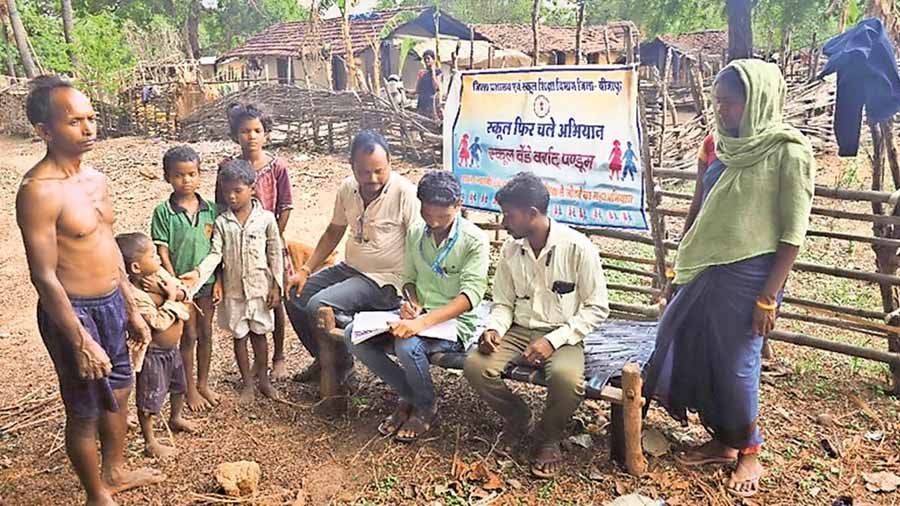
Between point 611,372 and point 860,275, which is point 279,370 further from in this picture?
point 860,275

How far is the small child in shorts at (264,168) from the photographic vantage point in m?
3.90

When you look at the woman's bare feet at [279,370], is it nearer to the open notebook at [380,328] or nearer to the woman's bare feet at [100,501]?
the open notebook at [380,328]

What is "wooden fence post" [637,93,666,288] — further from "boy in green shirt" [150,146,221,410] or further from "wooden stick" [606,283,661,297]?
"boy in green shirt" [150,146,221,410]

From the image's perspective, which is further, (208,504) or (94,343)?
(208,504)

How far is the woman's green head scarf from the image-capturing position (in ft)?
8.46

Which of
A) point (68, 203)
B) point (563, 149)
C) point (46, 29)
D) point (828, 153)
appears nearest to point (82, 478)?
point (68, 203)

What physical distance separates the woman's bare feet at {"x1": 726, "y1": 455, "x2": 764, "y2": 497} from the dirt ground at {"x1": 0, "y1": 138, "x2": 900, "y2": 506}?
0.05 metres

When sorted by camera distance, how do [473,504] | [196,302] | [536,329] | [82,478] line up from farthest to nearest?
[196,302] < [536,329] < [473,504] < [82,478]

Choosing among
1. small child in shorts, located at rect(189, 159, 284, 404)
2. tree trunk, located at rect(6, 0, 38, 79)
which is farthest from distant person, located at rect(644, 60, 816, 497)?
tree trunk, located at rect(6, 0, 38, 79)

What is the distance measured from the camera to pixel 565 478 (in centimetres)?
305

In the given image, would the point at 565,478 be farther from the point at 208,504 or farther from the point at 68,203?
the point at 68,203

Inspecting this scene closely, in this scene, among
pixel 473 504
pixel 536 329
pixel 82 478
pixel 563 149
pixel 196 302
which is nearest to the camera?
pixel 82 478

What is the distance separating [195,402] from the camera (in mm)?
3730

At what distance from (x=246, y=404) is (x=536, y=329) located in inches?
66.6
